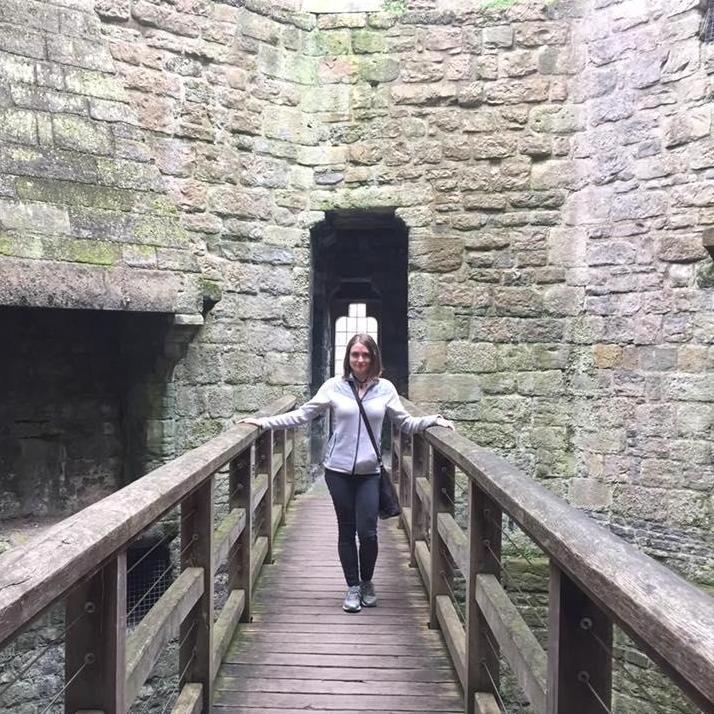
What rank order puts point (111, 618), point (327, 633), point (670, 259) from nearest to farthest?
1. point (111, 618)
2. point (327, 633)
3. point (670, 259)

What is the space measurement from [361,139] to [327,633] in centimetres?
430

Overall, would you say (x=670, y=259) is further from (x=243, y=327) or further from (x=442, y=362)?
(x=243, y=327)

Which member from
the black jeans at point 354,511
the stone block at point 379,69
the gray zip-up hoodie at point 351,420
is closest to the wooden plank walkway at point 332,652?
the black jeans at point 354,511

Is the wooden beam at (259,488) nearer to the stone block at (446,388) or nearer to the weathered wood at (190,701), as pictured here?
the weathered wood at (190,701)

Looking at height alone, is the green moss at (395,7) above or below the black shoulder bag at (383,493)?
above

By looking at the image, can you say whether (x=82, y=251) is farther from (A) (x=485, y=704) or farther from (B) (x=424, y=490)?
(A) (x=485, y=704)

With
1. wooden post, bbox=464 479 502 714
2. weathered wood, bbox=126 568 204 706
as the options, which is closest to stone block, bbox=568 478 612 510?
wooden post, bbox=464 479 502 714

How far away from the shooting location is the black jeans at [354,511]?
341 cm

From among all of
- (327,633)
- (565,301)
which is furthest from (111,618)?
(565,301)

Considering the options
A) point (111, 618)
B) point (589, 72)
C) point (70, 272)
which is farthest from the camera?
point (589, 72)

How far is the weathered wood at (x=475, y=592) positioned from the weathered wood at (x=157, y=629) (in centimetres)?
91

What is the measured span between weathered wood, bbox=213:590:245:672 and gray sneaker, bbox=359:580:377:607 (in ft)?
2.10

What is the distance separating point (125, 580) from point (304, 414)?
77.7 inches

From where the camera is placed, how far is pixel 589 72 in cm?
575
